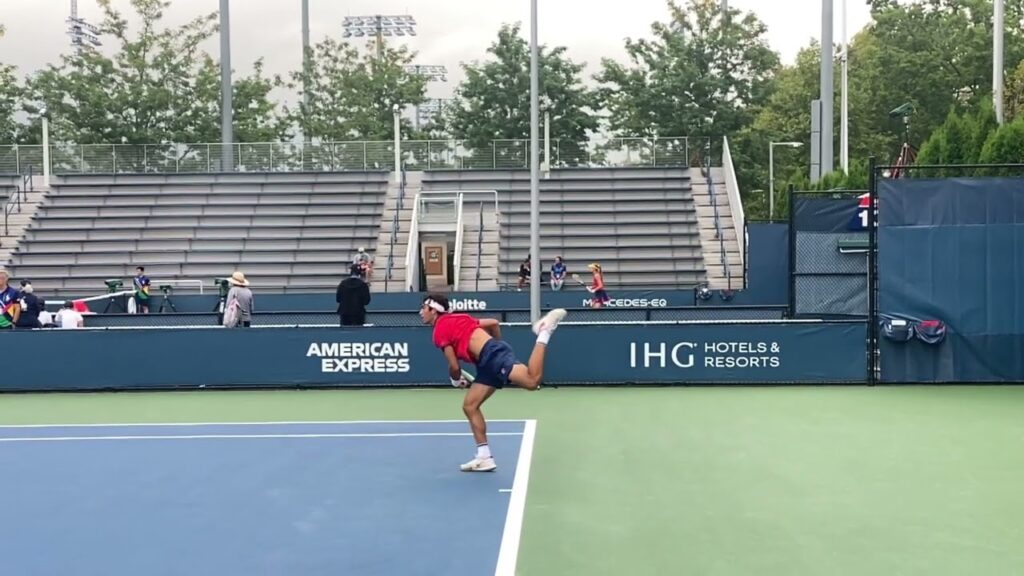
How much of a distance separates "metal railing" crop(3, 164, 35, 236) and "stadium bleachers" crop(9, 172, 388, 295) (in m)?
0.79

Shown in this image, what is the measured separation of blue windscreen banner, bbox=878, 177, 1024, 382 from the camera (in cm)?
1548

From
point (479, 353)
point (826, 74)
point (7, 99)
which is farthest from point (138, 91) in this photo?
point (479, 353)

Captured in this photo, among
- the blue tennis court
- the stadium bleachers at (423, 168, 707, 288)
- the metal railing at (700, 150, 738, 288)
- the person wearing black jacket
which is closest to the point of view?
the blue tennis court

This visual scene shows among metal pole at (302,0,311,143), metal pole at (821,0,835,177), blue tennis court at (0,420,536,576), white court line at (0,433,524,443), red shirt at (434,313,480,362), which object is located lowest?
white court line at (0,433,524,443)

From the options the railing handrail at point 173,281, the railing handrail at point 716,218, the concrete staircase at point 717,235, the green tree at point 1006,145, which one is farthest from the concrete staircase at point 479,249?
the green tree at point 1006,145

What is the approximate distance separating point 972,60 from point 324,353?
59.0 m

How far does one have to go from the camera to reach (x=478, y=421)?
32.6 feet

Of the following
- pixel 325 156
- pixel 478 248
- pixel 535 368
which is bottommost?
pixel 535 368

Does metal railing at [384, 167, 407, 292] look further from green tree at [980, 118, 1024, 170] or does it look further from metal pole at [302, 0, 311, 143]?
green tree at [980, 118, 1024, 170]

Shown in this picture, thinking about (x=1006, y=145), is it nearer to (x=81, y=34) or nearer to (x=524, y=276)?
(x=524, y=276)

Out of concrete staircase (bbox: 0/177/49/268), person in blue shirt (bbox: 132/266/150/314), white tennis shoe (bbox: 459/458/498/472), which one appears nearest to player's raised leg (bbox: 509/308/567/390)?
white tennis shoe (bbox: 459/458/498/472)

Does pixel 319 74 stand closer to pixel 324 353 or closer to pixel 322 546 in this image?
pixel 324 353

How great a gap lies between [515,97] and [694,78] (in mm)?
9144

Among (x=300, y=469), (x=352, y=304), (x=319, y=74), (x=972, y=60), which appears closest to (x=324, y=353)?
(x=352, y=304)
